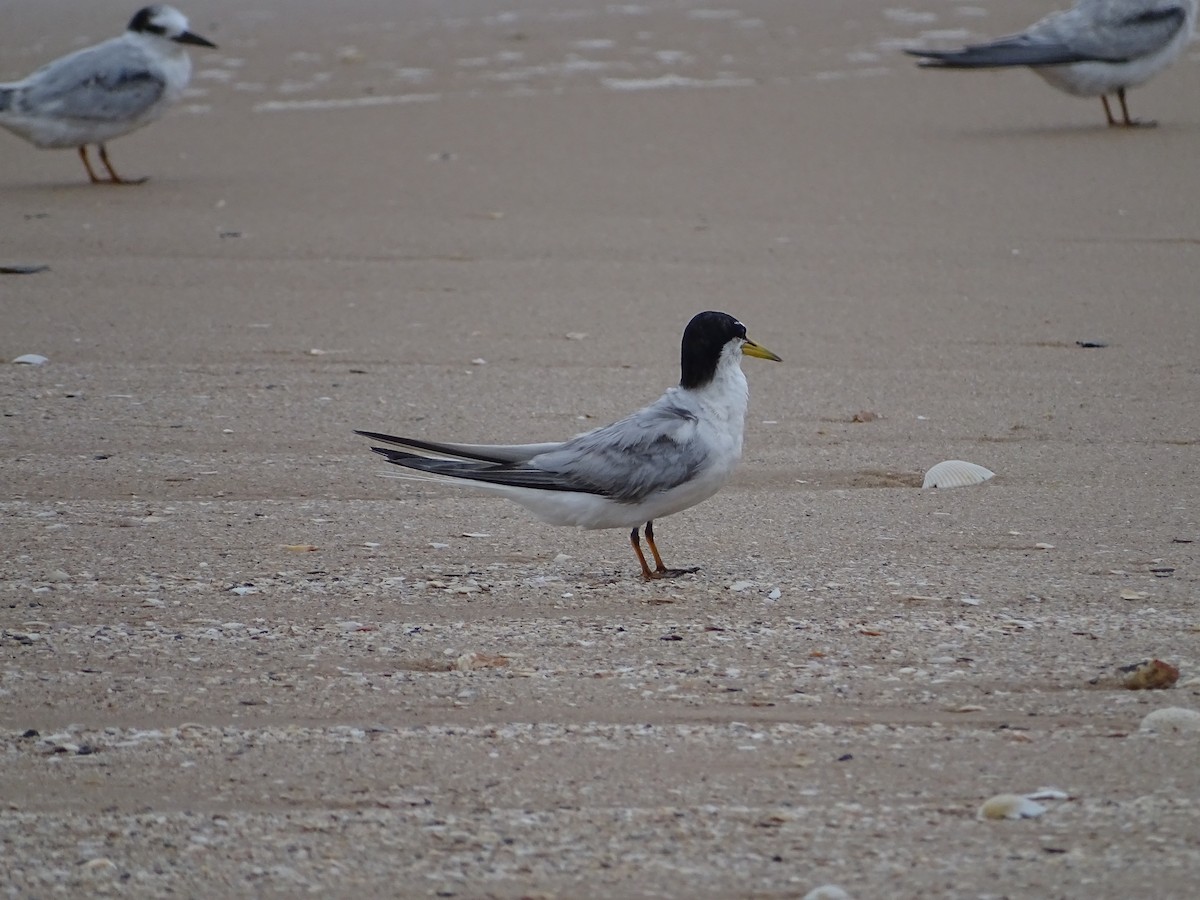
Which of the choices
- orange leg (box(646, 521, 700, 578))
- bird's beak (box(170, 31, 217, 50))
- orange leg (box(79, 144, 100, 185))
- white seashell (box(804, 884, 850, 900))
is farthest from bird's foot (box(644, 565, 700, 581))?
bird's beak (box(170, 31, 217, 50))

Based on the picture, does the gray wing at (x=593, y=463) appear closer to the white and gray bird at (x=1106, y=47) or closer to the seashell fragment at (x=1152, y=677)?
the seashell fragment at (x=1152, y=677)

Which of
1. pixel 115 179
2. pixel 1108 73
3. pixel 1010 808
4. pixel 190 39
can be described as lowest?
pixel 1010 808

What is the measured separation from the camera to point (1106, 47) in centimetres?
1047

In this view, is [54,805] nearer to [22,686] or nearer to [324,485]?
[22,686]

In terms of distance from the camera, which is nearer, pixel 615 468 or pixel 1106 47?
pixel 615 468

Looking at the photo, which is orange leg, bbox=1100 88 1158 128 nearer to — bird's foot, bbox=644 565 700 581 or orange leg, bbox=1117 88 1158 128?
orange leg, bbox=1117 88 1158 128

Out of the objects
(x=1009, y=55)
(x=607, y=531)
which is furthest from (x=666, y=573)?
(x=1009, y=55)

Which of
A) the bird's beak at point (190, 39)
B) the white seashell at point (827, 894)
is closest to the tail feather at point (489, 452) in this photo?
the white seashell at point (827, 894)

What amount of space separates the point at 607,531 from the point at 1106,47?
6610 millimetres

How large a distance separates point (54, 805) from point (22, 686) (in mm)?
628

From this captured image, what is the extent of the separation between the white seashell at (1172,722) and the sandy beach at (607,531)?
0.12 ft

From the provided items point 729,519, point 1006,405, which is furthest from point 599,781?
point 1006,405

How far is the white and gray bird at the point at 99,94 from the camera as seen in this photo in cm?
992

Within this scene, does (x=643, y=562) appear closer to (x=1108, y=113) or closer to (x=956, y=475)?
(x=956, y=475)
